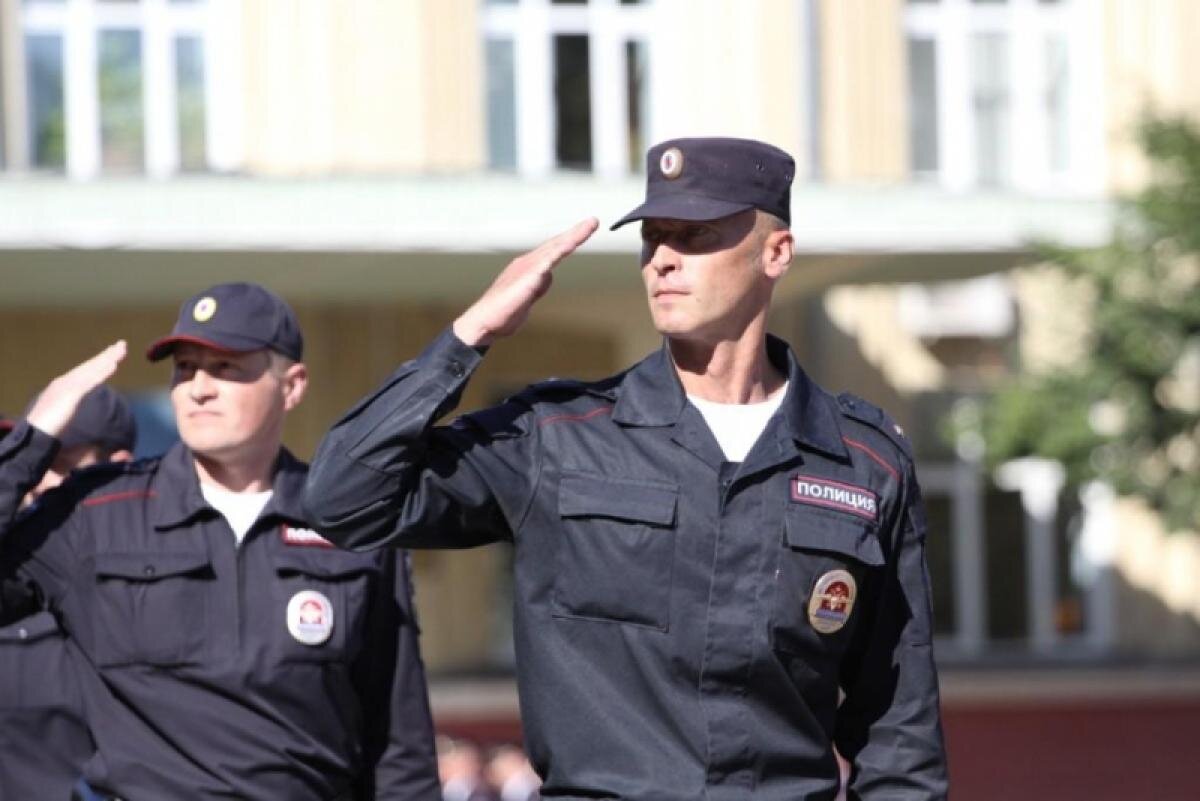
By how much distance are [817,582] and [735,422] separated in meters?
0.29

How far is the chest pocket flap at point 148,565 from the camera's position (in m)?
4.42

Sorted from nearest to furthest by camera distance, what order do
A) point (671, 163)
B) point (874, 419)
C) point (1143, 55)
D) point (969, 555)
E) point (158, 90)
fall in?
point (671, 163) < point (874, 419) < point (158, 90) < point (1143, 55) < point (969, 555)

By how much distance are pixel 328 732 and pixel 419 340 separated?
12.2 metres

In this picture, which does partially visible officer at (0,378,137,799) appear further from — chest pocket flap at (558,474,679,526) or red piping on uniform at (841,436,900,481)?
red piping on uniform at (841,436,900,481)

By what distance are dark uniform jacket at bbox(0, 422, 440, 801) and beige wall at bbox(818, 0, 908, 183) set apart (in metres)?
12.4

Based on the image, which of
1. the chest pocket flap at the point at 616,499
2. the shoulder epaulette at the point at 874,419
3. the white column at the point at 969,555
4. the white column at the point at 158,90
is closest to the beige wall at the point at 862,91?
the white column at the point at 969,555

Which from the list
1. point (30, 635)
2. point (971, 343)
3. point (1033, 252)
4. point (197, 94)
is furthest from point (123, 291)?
point (30, 635)

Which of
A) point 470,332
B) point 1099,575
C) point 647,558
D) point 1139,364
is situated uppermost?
point 470,332

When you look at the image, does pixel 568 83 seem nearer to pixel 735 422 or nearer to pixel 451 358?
pixel 735 422

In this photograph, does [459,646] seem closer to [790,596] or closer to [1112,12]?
[1112,12]

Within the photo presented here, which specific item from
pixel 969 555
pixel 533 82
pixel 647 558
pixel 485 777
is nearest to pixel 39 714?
pixel 647 558

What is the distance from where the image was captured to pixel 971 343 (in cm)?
1800

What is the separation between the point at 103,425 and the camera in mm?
5590

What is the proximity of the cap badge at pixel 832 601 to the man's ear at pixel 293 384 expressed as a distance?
61.9 inches
